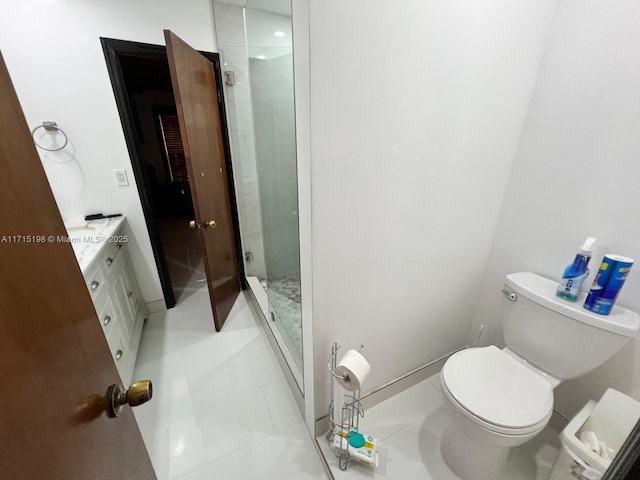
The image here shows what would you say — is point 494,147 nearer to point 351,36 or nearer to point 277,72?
point 351,36

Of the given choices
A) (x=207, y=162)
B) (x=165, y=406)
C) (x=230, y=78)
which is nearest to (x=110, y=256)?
(x=207, y=162)

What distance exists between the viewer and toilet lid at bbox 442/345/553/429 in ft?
3.38

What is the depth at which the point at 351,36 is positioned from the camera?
0.80m

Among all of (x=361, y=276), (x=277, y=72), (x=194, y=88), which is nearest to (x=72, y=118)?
(x=194, y=88)

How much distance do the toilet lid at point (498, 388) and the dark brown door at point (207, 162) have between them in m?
1.58

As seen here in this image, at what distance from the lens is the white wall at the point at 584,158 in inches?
40.2

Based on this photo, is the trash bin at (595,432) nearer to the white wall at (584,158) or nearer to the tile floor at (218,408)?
the white wall at (584,158)

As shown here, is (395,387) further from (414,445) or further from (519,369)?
(519,369)

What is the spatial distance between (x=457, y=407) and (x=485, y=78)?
1.33 metres

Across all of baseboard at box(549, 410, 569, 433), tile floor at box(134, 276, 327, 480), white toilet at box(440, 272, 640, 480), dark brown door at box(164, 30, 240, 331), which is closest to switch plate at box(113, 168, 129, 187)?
dark brown door at box(164, 30, 240, 331)

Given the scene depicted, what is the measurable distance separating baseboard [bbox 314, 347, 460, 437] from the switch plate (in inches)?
76.2

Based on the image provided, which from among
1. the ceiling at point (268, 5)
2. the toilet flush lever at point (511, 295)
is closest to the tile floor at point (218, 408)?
the toilet flush lever at point (511, 295)

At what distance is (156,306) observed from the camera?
88.7 inches

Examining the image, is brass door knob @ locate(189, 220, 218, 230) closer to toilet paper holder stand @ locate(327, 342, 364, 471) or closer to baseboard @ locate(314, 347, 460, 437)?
toilet paper holder stand @ locate(327, 342, 364, 471)
